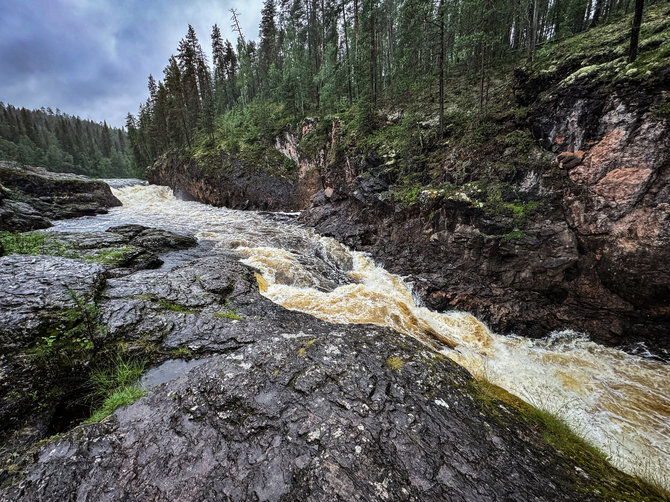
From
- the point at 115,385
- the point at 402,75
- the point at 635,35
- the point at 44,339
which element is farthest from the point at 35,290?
the point at 402,75

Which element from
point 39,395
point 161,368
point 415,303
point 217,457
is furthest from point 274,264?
point 217,457

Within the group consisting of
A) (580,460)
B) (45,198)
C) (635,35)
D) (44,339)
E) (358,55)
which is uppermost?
(358,55)

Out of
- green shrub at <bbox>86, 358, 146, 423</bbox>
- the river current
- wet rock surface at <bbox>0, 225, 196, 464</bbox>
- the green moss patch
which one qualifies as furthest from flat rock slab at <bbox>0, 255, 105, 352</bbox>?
the green moss patch

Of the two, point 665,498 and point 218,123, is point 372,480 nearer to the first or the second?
point 665,498

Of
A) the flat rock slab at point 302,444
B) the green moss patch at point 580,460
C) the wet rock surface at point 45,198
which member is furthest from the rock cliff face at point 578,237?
the wet rock surface at point 45,198

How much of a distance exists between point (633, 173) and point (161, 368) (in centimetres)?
1420

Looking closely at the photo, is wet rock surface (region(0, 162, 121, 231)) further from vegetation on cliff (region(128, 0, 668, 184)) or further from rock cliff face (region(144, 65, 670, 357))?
rock cliff face (region(144, 65, 670, 357))

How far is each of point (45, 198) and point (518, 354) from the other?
31413 millimetres

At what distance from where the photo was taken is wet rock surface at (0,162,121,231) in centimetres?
1447

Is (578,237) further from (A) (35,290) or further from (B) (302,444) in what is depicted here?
(A) (35,290)

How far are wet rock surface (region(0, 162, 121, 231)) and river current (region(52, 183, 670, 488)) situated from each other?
33.8ft

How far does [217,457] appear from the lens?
2678mm

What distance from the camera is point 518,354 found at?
835 cm

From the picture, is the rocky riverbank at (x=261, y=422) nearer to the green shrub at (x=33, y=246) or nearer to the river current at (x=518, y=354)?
the river current at (x=518, y=354)
